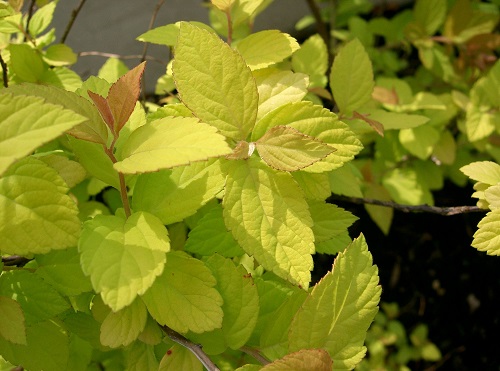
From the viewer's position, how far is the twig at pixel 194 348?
53 cm

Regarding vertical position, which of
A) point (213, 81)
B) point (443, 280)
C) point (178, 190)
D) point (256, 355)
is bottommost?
point (443, 280)

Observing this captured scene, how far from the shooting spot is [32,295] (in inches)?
23.3

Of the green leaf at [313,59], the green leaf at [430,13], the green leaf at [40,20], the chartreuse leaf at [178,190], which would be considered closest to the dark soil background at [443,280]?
the green leaf at [430,13]

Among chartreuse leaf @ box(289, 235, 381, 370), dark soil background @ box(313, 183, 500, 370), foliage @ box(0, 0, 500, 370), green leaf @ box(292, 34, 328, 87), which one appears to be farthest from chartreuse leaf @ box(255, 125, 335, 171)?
dark soil background @ box(313, 183, 500, 370)

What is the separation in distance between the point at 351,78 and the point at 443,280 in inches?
58.8

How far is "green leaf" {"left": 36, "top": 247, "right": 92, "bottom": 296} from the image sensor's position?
591mm

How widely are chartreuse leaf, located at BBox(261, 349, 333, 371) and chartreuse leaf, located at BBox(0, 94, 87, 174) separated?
299 millimetres

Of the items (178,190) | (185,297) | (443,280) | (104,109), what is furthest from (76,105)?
(443,280)

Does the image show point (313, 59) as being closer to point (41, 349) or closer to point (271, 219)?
point (271, 219)

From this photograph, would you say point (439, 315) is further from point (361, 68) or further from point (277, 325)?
point (277, 325)

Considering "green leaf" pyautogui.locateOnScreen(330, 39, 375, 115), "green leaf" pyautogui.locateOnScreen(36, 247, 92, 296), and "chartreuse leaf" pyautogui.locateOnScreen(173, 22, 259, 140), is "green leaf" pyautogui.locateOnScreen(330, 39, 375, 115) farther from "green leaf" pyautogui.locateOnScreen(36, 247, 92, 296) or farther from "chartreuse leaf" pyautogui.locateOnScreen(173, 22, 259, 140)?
"green leaf" pyautogui.locateOnScreen(36, 247, 92, 296)

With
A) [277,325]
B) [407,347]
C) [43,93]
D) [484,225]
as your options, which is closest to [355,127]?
[484,225]

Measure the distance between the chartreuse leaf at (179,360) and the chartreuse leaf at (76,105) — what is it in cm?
27

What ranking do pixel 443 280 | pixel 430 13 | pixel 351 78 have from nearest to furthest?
1. pixel 351 78
2. pixel 430 13
3. pixel 443 280
